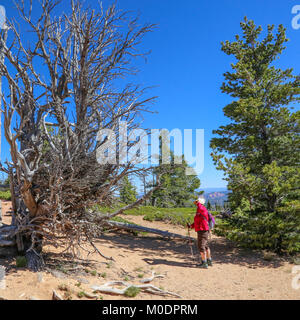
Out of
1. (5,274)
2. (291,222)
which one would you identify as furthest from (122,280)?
(291,222)

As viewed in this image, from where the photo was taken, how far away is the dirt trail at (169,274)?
16.4 feet

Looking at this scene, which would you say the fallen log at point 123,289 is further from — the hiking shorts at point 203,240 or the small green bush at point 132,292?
the hiking shorts at point 203,240

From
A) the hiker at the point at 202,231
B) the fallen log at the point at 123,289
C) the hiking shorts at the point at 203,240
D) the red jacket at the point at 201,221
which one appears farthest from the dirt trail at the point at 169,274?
the red jacket at the point at 201,221

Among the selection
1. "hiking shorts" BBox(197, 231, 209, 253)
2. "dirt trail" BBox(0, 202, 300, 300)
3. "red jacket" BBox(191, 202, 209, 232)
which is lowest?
"dirt trail" BBox(0, 202, 300, 300)

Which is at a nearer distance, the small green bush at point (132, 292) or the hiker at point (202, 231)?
the small green bush at point (132, 292)

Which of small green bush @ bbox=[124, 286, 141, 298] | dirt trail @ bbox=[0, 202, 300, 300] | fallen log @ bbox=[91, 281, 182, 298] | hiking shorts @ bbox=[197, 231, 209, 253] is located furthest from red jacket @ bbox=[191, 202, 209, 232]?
small green bush @ bbox=[124, 286, 141, 298]

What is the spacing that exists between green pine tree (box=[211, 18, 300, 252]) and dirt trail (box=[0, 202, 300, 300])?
110 centimetres

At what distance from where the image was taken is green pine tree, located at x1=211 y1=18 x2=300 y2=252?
7988 mm

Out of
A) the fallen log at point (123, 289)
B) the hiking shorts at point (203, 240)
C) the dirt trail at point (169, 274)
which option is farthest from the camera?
the hiking shorts at point (203, 240)

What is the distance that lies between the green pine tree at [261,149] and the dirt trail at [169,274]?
3.62ft

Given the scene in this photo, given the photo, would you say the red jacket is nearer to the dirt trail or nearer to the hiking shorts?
the hiking shorts

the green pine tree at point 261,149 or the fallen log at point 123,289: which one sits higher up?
the green pine tree at point 261,149

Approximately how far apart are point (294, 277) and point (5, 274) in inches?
284

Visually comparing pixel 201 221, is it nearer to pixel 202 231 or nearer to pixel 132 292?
pixel 202 231
